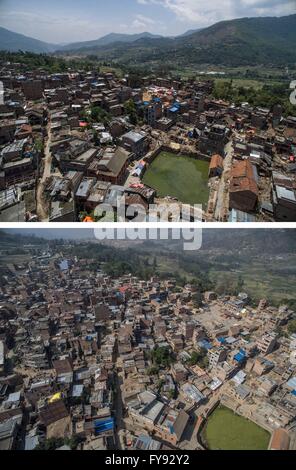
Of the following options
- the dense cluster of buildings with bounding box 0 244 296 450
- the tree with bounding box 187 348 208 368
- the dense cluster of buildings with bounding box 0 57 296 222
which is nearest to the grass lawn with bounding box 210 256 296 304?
the dense cluster of buildings with bounding box 0 244 296 450

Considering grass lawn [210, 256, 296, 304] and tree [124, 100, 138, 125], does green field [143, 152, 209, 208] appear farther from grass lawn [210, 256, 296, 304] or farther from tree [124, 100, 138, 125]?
grass lawn [210, 256, 296, 304]

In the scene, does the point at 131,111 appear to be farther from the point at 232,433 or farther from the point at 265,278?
the point at 232,433

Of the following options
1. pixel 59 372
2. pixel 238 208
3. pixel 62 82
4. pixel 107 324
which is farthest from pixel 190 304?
pixel 62 82

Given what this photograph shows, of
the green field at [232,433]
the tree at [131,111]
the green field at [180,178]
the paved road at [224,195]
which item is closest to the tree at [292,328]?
the green field at [232,433]

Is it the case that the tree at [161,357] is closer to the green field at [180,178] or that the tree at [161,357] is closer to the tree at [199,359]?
the tree at [199,359]
